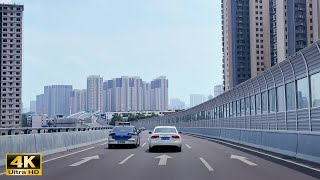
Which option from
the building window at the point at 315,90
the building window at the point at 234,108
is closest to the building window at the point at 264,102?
the building window at the point at 315,90

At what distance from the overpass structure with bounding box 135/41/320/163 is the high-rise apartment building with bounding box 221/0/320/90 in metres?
105

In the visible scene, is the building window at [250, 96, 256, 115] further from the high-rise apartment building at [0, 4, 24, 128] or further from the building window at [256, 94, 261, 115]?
the high-rise apartment building at [0, 4, 24, 128]

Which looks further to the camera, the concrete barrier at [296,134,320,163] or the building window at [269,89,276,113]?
the building window at [269,89,276,113]

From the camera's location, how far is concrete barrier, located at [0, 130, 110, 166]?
1573cm

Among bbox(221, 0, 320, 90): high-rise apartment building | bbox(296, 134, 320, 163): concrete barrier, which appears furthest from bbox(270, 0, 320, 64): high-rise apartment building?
bbox(296, 134, 320, 163): concrete barrier

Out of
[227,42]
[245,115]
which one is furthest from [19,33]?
[245,115]

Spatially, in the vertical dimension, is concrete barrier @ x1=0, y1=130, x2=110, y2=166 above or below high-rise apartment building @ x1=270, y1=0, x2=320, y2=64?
below

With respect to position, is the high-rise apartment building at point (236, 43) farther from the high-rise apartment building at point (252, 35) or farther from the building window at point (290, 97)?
the building window at point (290, 97)

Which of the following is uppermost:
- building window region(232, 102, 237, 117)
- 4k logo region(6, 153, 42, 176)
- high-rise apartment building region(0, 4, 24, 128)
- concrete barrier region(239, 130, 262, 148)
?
high-rise apartment building region(0, 4, 24, 128)

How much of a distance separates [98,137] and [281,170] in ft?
87.3

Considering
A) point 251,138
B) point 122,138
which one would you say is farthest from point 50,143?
point 251,138

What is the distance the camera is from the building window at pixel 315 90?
17500 millimetres

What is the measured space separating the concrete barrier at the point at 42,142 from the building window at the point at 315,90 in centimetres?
1210

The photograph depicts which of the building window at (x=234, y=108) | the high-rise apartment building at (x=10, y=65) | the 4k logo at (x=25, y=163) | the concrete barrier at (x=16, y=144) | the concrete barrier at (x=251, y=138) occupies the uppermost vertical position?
the high-rise apartment building at (x=10, y=65)
